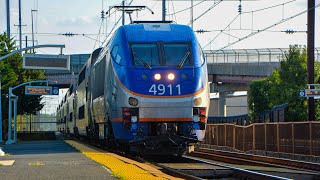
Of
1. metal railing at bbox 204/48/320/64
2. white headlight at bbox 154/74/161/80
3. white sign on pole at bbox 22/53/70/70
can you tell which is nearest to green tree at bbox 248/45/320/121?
white sign on pole at bbox 22/53/70/70

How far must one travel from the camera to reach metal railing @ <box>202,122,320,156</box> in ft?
83.3

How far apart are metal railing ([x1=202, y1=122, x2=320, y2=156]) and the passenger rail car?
590cm

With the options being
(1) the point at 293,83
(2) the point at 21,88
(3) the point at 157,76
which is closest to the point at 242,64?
(2) the point at 21,88

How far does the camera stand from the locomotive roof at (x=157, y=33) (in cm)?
2167

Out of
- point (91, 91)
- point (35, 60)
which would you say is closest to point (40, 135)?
point (35, 60)

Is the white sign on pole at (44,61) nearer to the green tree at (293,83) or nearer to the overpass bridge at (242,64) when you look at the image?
the green tree at (293,83)

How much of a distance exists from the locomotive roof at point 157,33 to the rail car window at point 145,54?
24 centimetres

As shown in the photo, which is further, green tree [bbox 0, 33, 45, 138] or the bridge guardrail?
green tree [bbox 0, 33, 45, 138]

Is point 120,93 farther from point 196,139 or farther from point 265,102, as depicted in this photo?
point 265,102

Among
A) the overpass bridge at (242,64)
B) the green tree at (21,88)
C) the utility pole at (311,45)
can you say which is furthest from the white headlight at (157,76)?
the overpass bridge at (242,64)

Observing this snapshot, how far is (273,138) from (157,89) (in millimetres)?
9713

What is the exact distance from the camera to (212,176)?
1773 centimetres

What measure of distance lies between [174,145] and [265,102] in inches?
2060

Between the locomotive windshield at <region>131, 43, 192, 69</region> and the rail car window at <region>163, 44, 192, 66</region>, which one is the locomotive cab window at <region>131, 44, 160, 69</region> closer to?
the locomotive windshield at <region>131, 43, 192, 69</region>
